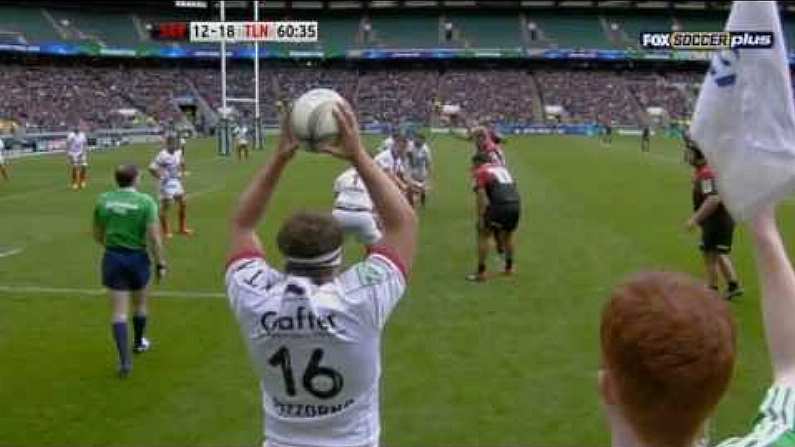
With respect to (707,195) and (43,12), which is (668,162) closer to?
(707,195)

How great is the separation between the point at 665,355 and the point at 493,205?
13.7m

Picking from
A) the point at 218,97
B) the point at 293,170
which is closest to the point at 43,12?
the point at 218,97

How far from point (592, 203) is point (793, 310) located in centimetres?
2527

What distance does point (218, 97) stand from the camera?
86.1 meters

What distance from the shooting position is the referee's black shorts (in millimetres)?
10414

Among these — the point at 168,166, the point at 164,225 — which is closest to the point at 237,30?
the point at 168,166

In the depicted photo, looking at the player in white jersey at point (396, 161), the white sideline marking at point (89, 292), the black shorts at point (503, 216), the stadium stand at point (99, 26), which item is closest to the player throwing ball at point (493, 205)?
the black shorts at point (503, 216)

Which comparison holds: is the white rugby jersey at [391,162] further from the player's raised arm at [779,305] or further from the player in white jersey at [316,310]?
the player's raised arm at [779,305]

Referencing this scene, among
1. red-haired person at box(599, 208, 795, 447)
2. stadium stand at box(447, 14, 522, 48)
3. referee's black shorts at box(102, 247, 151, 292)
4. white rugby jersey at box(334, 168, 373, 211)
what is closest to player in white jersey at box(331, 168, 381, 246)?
white rugby jersey at box(334, 168, 373, 211)

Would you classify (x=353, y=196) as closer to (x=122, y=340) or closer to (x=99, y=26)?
(x=122, y=340)

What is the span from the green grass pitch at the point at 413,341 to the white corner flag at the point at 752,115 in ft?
21.1

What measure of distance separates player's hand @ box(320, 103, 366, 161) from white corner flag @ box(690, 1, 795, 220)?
190cm

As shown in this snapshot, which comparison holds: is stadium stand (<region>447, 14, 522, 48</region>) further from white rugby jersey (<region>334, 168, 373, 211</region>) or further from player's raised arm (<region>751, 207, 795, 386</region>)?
player's raised arm (<region>751, 207, 795, 386</region>)

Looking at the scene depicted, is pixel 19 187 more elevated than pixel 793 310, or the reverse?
pixel 793 310
